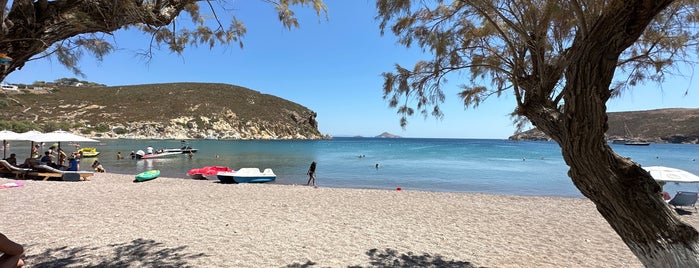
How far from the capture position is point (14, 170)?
12070mm

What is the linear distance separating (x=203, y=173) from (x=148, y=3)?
50.0 feet

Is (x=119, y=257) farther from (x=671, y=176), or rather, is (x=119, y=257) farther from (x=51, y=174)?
(x=671, y=176)

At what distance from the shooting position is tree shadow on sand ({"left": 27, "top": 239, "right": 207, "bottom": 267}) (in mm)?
4089

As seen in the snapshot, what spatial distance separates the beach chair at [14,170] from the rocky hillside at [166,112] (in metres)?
48.0

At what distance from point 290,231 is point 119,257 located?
2554mm

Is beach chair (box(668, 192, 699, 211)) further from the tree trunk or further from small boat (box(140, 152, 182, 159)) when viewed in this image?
small boat (box(140, 152, 182, 159))

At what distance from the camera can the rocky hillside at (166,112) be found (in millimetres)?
64438

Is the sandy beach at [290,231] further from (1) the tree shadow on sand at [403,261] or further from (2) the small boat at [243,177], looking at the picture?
(2) the small boat at [243,177]

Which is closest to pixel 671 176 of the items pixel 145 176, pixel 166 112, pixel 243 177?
pixel 243 177

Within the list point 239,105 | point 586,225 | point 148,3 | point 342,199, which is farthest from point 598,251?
point 239,105

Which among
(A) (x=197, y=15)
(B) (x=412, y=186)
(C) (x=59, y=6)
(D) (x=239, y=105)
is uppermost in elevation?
(D) (x=239, y=105)

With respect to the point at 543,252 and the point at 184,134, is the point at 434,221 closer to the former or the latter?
the point at 543,252

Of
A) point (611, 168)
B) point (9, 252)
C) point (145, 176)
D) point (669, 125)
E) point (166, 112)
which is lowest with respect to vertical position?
point (145, 176)

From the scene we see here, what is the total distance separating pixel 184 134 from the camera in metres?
73.9
